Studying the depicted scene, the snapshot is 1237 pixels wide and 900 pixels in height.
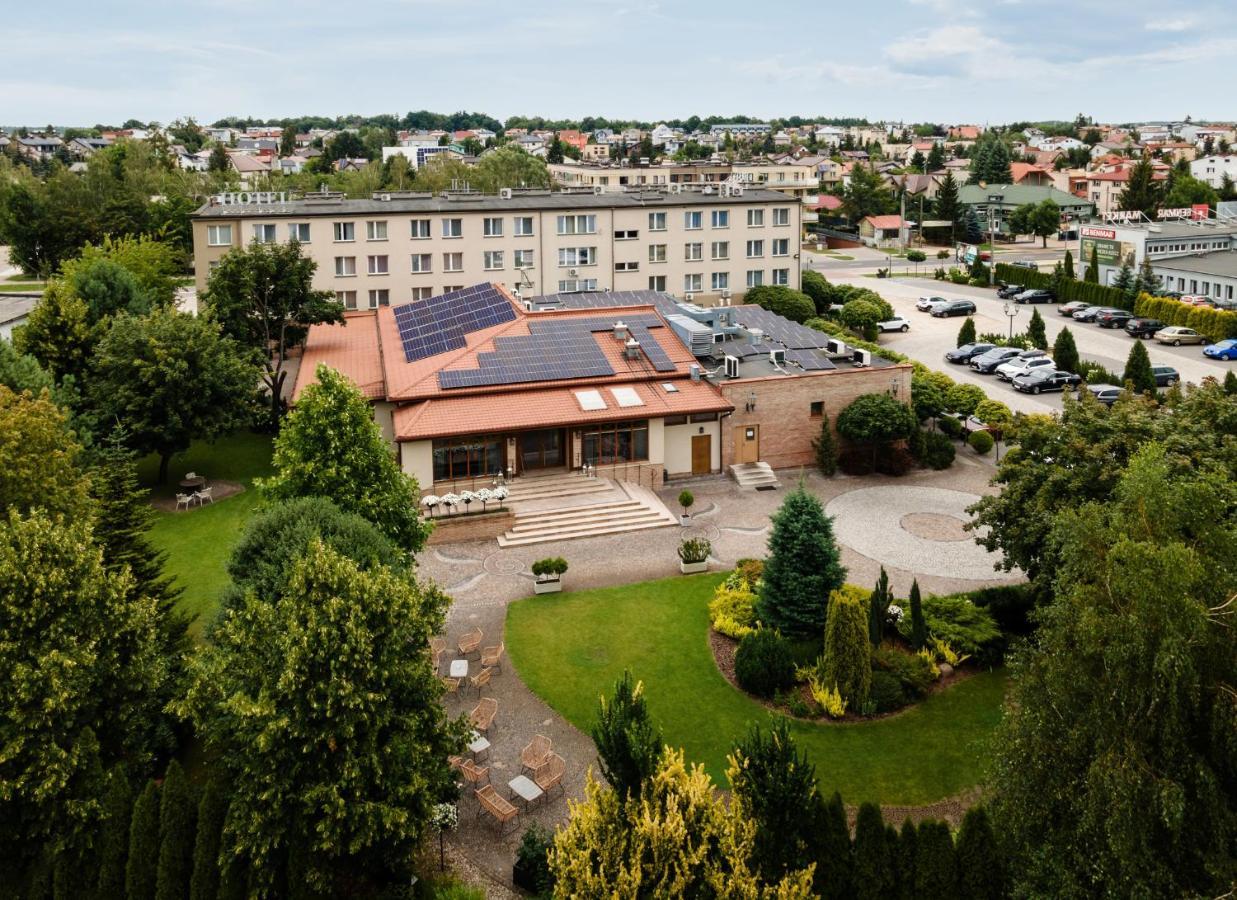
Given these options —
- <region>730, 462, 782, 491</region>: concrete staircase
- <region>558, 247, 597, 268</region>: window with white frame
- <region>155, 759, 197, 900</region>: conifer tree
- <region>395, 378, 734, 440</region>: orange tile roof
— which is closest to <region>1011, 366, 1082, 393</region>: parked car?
<region>730, 462, 782, 491</region>: concrete staircase

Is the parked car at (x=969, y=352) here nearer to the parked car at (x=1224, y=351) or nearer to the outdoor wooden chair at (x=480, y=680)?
the parked car at (x=1224, y=351)

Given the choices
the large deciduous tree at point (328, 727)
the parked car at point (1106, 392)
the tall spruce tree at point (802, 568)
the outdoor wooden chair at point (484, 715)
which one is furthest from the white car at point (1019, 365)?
the large deciduous tree at point (328, 727)

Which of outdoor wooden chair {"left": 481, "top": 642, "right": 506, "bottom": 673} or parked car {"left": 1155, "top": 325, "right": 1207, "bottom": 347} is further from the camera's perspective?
parked car {"left": 1155, "top": 325, "right": 1207, "bottom": 347}

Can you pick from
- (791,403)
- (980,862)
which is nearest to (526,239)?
(791,403)

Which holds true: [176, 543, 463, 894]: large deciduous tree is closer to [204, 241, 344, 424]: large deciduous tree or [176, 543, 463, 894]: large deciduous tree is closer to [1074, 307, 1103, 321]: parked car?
[204, 241, 344, 424]: large deciduous tree

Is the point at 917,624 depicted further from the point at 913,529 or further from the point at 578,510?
the point at 578,510

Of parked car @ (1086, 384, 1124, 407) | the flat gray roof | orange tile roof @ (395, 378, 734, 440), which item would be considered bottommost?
parked car @ (1086, 384, 1124, 407)

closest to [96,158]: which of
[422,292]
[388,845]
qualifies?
[422,292]

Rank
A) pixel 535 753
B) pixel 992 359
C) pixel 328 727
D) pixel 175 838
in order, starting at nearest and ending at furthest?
pixel 328 727 → pixel 175 838 → pixel 535 753 → pixel 992 359
